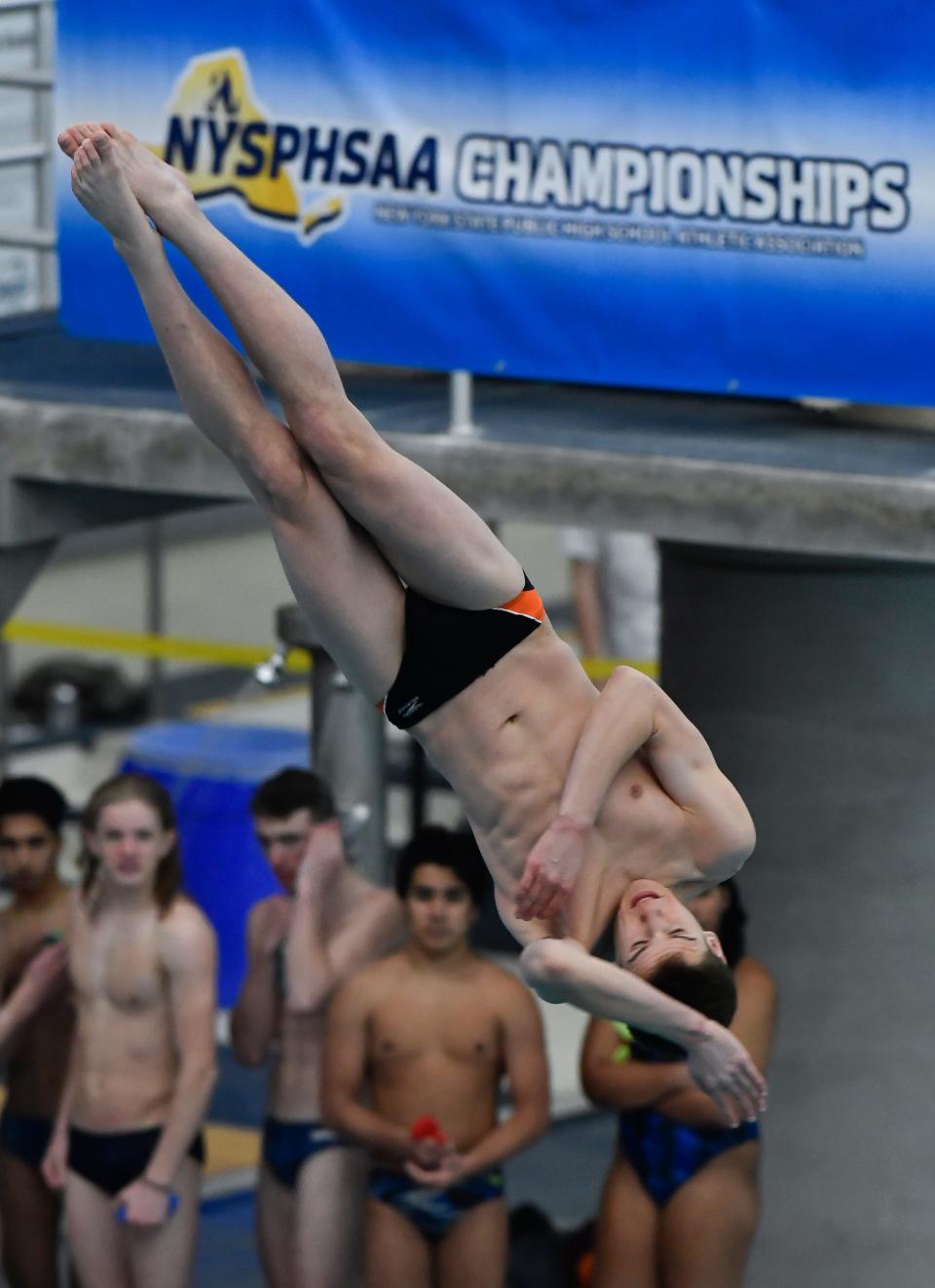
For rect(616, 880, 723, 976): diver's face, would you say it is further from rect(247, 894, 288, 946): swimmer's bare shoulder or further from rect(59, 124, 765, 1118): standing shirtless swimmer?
rect(247, 894, 288, 946): swimmer's bare shoulder

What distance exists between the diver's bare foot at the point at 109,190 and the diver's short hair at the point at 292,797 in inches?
131

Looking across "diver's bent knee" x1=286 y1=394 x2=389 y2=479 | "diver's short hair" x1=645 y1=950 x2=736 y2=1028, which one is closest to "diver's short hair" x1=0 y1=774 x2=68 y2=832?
"diver's bent knee" x1=286 y1=394 x2=389 y2=479

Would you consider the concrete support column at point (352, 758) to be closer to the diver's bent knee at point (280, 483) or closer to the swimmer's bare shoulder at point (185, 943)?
the swimmer's bare shoulder at point (185, 943)

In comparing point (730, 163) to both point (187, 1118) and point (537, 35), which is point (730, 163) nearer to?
point (537, 35)

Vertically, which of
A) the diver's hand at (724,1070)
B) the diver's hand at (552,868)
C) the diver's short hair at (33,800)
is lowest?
the diver's hand at (724,1070)

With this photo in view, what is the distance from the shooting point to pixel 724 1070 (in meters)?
5.79

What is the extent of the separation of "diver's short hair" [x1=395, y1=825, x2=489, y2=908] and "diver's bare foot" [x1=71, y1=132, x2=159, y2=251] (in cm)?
307

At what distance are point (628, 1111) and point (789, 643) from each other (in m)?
1.51

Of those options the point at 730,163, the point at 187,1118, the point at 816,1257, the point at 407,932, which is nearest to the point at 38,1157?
the point at 187,1118

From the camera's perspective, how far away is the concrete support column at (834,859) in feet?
26.9

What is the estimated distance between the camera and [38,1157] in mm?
8789

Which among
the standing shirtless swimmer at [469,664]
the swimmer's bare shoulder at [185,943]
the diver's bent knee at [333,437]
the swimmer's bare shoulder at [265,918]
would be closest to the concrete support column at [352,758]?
the swimmer's bare shoulder at [265,918]

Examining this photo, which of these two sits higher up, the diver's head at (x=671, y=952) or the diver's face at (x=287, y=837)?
the diver's face at (x=287, y=837)

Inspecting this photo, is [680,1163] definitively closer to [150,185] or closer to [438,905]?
[438,905]
